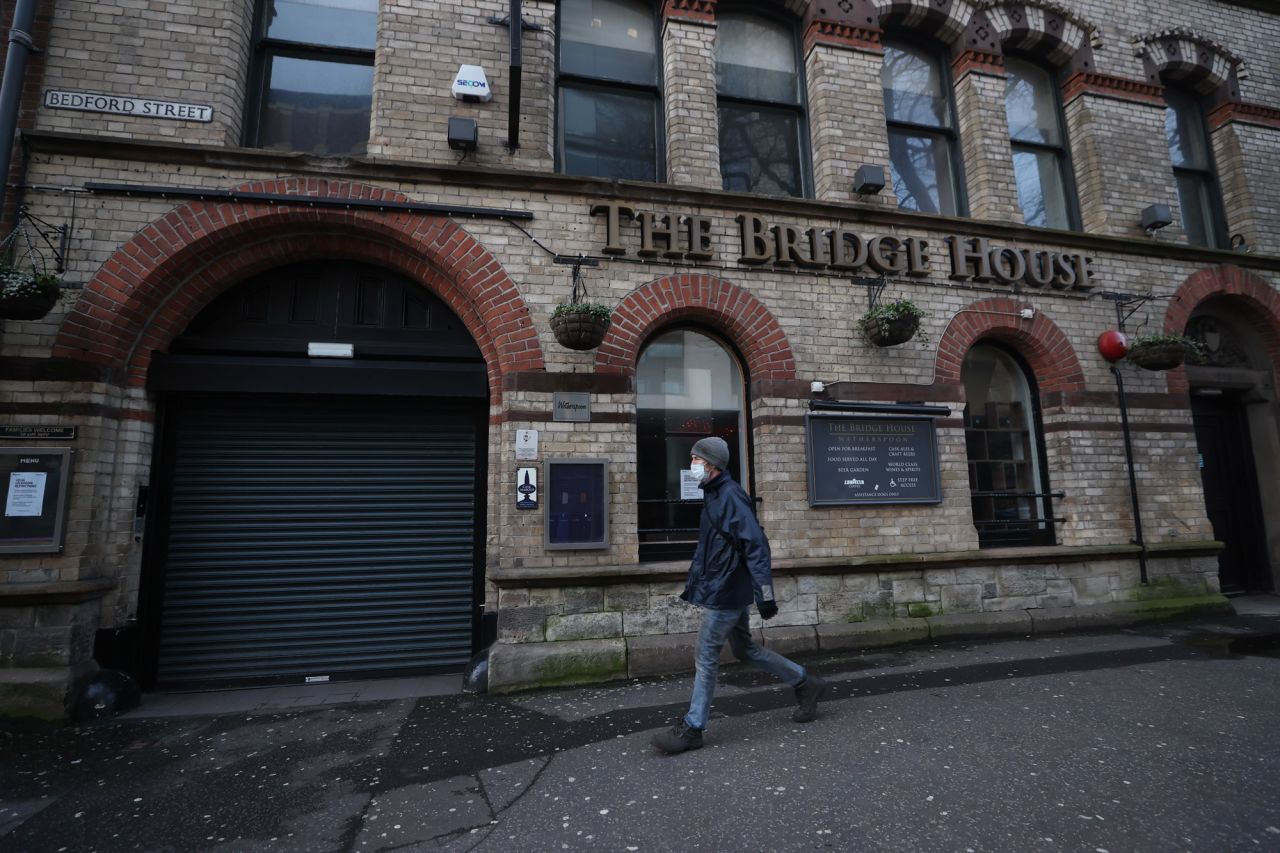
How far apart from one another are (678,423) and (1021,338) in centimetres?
435

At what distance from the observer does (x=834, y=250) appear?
642 centimetres

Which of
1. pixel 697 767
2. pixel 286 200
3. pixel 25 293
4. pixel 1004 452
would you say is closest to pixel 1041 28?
pixel 1004 452

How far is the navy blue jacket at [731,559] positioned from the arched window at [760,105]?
Answer: 4520 millimetres

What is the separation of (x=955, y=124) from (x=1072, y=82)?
1873 millimetres

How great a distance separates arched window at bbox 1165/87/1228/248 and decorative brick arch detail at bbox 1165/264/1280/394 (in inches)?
38.3

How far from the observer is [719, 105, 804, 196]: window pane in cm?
688

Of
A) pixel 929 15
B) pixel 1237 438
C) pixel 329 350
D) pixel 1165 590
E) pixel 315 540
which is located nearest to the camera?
pixel 315 540

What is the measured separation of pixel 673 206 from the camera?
20.2 ft

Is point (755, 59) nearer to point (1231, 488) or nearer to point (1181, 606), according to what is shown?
point (1181, 606)

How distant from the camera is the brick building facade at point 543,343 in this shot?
5.18 m

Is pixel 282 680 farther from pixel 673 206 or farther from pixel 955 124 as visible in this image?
pixel 955 124

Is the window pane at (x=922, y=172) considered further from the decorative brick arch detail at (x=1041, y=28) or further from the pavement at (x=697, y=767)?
the pavement at (x=697, y=767)

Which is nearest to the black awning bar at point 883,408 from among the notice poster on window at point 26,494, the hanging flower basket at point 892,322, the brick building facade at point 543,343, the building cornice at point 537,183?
the brick building facade at point 543,343

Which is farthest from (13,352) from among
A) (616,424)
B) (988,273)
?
(988,273)
